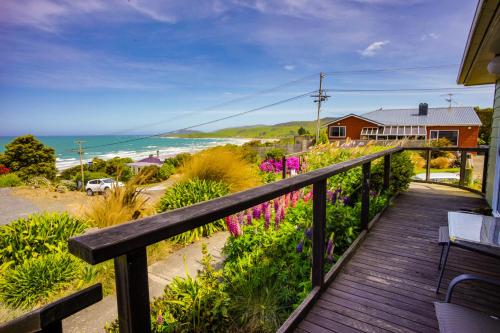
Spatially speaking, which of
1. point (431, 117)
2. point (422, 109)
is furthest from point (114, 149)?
point (431, 117)

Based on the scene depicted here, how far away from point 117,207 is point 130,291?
154 inches

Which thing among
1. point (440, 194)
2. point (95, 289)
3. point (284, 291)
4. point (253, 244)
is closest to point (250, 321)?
point (284, 291)

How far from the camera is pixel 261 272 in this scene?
7.59ft

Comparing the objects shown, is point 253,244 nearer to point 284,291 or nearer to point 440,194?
point 284,291

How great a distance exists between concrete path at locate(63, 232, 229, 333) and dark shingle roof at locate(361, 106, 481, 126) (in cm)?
2725

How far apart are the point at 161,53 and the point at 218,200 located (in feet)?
100

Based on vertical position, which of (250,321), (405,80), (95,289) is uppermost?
(405,80)

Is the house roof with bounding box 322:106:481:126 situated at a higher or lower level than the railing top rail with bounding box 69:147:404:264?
higher

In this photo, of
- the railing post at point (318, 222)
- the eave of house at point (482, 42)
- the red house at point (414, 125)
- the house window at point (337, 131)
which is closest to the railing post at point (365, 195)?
the railing post at point (318, 222)

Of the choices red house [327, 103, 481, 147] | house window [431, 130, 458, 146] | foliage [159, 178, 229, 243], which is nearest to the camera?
foliage [159, 178, 229, 243]

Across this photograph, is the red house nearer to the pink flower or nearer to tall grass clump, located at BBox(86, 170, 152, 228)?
tall grass clump, located at BBox(86, 170, 152, 228)

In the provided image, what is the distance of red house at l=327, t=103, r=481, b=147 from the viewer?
23.6 meters

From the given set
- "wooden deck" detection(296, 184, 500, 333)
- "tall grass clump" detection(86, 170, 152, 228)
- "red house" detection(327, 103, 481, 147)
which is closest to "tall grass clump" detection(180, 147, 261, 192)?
"tall grass clump" detection(86, 170, 152, 228)

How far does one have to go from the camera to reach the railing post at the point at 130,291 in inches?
29.3
